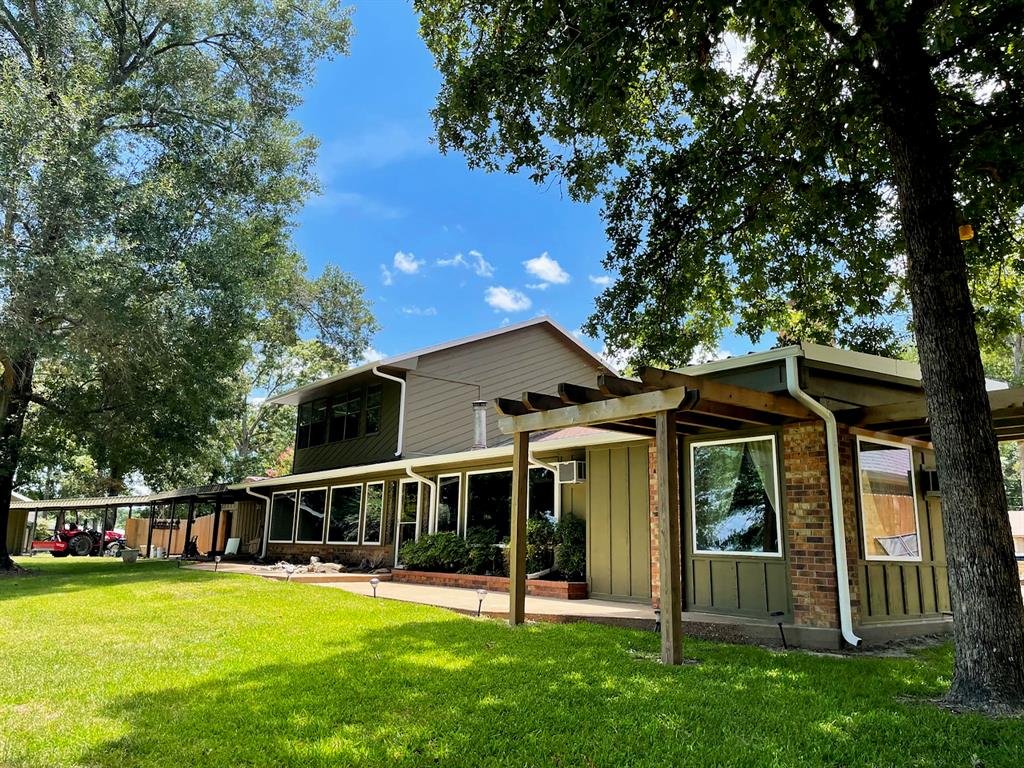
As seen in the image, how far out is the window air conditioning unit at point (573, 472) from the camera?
10086mm

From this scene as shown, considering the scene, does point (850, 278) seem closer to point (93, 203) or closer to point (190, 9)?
point (93, 203)

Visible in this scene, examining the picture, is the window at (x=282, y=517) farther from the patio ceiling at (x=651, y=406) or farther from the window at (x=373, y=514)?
the patio ceiling at (x=651, y=406)

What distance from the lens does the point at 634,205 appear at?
8539 mm

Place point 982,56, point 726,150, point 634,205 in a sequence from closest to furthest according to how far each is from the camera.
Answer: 1. point 982,56
2. point 726,150
3. point 634,205

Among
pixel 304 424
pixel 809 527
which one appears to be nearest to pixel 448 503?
pixel 304 424

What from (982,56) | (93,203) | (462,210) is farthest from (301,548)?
(462,210)

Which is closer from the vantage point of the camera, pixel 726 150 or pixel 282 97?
pixel 726 150

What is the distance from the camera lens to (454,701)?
13.9ft

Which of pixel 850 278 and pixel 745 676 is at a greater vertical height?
pixel 850 278

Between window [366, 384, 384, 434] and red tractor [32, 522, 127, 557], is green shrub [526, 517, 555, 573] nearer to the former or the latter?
window [366, 384, 384, 434]

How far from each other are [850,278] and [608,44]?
4.75 metres

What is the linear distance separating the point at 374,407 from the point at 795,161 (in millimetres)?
11178

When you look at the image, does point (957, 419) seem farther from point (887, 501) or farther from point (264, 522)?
point (264, 522)

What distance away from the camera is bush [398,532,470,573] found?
12.0 m
